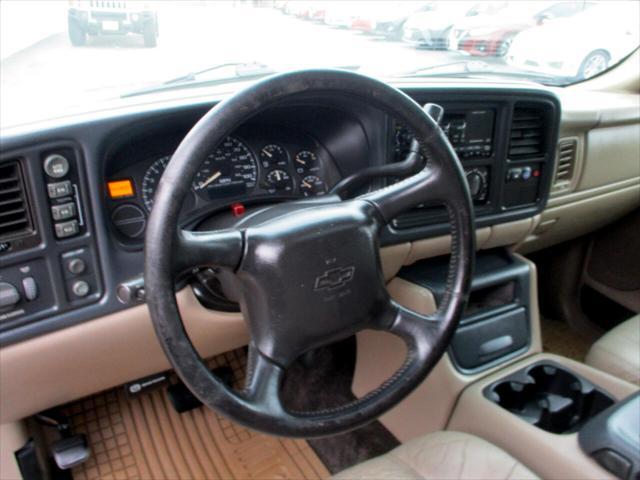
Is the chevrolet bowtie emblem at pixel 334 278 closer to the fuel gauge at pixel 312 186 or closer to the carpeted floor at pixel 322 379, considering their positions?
the fuel gauge at pixel 312 186

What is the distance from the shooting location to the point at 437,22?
1877mm

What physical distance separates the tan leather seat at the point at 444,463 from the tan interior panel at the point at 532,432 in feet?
0.41

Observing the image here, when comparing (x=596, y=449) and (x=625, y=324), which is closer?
(x=596, y=449)

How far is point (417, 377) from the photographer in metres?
0.95

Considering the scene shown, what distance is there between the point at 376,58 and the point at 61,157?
3.42 ft

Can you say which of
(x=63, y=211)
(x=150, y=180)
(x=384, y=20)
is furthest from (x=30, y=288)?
(x=384, y=20)

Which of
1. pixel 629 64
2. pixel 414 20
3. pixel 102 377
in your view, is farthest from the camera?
pixel 629 64

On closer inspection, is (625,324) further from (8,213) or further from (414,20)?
(8,213)

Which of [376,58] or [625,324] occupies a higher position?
[376,58]

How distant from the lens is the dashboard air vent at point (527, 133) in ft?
4.90

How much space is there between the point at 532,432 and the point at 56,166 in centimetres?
112

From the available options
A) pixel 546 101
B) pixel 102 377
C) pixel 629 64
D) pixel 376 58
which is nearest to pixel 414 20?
pixel 376 58

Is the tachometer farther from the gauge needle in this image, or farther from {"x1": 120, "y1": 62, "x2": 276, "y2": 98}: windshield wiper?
{"x1": 120, "y1": 62, "x2": 276, "y2": 98}: windshield wiper

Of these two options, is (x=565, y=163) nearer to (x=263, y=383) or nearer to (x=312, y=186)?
(x=312, y=186)
